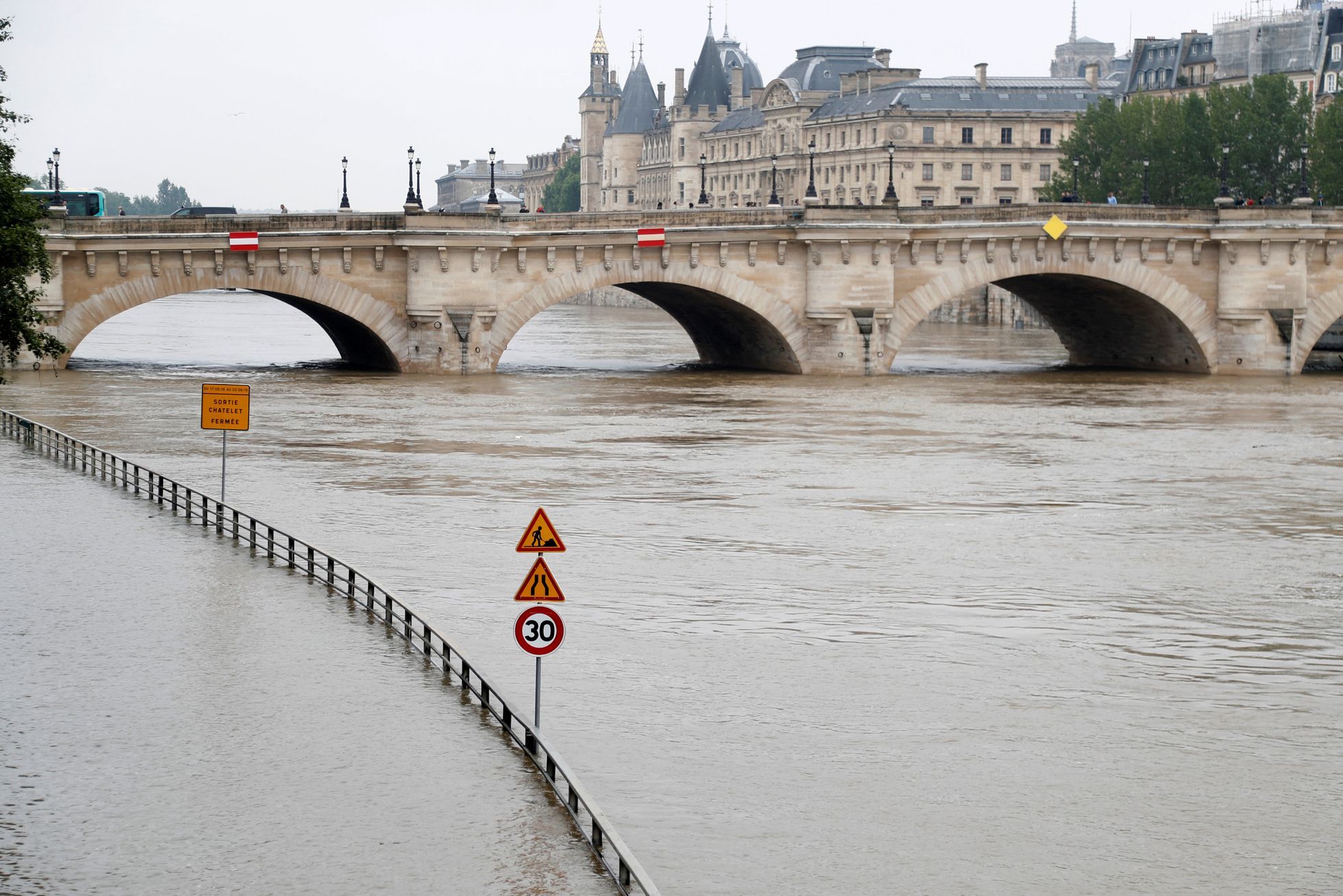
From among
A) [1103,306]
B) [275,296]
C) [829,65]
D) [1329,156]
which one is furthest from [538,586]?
[829,65]

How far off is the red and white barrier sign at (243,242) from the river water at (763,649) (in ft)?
32.8

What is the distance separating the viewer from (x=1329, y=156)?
93188mm

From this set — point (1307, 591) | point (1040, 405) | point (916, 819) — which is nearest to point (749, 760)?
point (916, 819)

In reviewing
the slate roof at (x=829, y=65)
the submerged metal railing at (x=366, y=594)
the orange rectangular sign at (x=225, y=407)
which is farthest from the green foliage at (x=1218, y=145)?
the orange rectangular sign at (x=225, y=407)

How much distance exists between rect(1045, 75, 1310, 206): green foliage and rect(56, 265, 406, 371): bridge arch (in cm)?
5121

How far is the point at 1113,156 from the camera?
4166 inches

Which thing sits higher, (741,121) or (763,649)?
(741,121)

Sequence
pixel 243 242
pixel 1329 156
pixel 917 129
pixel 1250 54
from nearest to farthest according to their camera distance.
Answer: pixel 243 242
pixel 1329 156
pixel 1250 54
pixel 917 129

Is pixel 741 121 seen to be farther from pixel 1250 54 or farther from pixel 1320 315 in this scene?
pixel 1320 315

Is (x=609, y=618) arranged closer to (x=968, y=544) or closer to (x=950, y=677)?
(x=950, y=677)

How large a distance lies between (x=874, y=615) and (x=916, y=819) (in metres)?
8.07

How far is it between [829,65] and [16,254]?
144991 mm

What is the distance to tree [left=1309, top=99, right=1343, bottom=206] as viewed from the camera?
91688mm

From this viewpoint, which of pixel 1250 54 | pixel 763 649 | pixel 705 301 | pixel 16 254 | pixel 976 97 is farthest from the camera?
pixel 976 97
